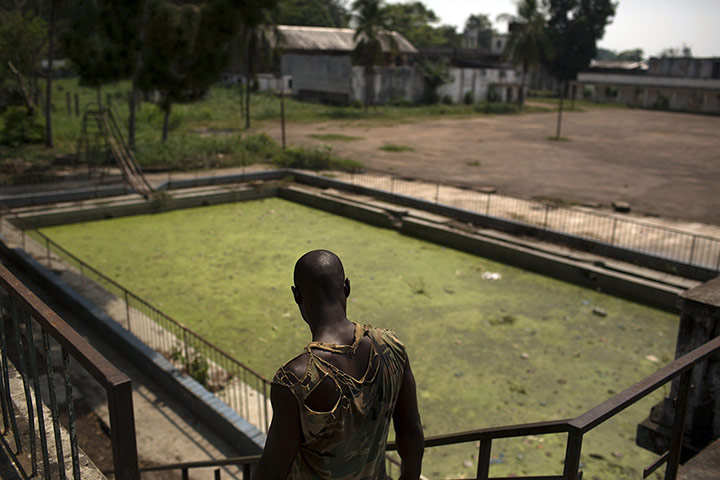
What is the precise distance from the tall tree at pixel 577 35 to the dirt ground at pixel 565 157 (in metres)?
28.0

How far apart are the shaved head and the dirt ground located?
19.4m

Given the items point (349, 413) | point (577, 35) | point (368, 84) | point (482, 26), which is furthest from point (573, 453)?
point (482, 26)

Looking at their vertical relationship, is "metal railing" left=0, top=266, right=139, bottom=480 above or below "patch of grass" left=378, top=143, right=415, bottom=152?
above

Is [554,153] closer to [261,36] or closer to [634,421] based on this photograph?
[261,36]

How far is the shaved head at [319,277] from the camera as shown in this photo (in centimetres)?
252

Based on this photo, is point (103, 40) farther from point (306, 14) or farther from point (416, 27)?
point (416, 27)

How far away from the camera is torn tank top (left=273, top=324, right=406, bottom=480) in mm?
2336

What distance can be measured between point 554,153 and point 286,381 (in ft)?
104

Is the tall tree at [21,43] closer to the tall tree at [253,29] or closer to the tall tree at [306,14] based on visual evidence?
the tall tree at [253,29]

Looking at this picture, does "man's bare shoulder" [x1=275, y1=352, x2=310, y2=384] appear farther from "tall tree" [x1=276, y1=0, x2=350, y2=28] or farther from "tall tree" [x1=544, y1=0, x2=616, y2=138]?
"tall tree" [x1=544, y1=0, x2=616, y2=138]

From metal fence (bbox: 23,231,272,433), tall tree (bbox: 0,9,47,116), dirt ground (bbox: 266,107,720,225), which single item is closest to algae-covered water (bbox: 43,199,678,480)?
metal fence (bbox: 23,231,272,433)

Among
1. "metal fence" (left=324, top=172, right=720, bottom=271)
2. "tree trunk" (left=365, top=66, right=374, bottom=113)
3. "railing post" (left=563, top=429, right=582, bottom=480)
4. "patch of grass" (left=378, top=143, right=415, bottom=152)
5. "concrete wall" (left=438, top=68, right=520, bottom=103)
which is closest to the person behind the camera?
"railing post" (left=563, top=429, right=582, bottom=480)

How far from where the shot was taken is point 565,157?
101 ft

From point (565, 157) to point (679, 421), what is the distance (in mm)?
29353
